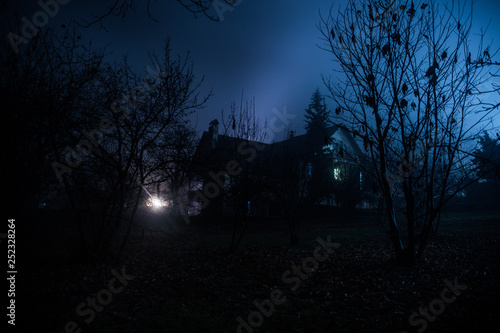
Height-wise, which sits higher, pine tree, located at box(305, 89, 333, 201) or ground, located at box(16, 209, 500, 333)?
pine tree, located at box(305, 89, 333, 201)

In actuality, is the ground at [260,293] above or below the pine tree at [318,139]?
below

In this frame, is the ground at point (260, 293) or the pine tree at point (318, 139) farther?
the pine tree at point (318, 139)

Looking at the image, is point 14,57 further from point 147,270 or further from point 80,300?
point 147,270

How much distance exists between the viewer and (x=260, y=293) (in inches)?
220

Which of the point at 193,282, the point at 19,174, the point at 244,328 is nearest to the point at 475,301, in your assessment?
the point at 244,328

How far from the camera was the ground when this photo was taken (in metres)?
4.19

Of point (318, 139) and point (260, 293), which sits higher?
point (318, 139)

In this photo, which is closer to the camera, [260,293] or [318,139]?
[260,293]

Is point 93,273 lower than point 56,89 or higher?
lower

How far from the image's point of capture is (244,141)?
11.3 m

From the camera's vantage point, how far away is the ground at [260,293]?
13.7 ft

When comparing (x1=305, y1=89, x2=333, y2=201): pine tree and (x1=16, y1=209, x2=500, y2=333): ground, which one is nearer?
(x1=16, y1=209, x2=500, y2=333): ground

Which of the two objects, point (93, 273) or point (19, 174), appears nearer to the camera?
point (19, 174)

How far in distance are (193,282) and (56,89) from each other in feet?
21.1
